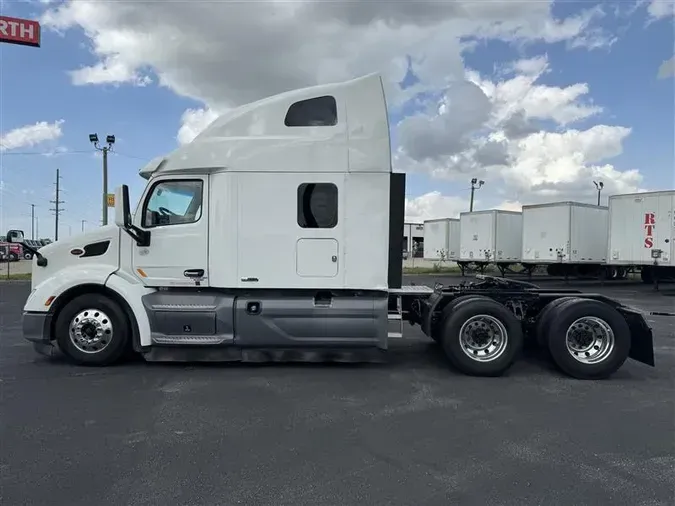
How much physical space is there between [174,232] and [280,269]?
4.91ft

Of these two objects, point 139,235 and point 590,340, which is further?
point 139,235

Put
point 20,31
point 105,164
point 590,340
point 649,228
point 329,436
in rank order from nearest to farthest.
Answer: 1. point 329,436
2. point 590,340
3. point 20,31
4. point 649,228
5. point 105,164

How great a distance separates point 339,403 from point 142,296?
3028mm

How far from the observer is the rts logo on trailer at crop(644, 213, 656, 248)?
1780cm

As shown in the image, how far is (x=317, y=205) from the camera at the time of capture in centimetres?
630

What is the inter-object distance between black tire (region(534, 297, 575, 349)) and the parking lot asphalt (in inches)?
17.9

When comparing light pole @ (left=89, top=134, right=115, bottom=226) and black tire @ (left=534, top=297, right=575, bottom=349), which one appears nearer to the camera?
black tire @ (left=534, top=297, right=575, bottom=349)

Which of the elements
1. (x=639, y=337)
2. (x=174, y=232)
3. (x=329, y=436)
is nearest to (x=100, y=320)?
(x=174, y=232)

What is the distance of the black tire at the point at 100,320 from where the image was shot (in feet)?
20.7

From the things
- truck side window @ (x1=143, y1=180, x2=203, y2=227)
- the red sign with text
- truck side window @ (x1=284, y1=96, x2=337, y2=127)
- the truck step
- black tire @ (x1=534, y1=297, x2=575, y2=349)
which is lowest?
the truck step

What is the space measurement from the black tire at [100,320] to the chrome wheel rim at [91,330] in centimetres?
1

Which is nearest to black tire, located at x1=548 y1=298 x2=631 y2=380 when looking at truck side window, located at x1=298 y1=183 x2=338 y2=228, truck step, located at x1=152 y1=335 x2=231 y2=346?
truck side window, located at x1=298 y1=183 x2=338 y2=228

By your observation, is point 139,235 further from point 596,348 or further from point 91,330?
point 596,348

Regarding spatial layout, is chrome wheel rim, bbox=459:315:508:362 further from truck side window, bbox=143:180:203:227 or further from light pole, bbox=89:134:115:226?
light pole, bbox=89:134:115:226
